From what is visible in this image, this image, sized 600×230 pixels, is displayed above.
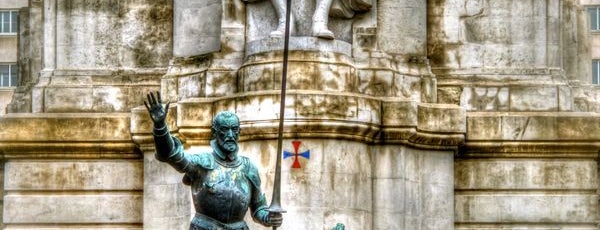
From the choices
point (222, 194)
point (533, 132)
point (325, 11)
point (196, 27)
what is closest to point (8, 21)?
point (196, 27)

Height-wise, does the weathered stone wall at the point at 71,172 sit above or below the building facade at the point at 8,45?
below

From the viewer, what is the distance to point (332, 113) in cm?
3291

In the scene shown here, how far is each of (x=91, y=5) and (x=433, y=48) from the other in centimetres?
544

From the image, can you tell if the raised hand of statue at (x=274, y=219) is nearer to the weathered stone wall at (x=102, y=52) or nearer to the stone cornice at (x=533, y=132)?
the stone cornice at (x=533, y=132)

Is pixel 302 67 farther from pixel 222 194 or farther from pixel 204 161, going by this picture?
pixel 222 194

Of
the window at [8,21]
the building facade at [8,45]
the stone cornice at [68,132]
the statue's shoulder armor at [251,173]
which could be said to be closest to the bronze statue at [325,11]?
the stone cornice at [68,132]

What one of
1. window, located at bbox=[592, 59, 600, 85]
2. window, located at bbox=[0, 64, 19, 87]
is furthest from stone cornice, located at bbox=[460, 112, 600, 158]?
window, located at bbox=[592, 59, 600, 85]

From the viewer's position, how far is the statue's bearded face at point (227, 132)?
2511 centimetres

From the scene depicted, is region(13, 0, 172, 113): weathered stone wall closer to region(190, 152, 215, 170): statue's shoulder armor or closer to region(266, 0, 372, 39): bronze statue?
region(266, 0, 372, 39): bronze statue

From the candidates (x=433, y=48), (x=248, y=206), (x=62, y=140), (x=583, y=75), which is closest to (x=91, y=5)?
(x=62, y=140)

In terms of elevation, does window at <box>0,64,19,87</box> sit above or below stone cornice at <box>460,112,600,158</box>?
above

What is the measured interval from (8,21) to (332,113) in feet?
72.5

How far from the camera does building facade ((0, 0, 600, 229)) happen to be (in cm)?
3309

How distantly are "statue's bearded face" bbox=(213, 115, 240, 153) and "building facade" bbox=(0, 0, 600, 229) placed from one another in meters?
7.60
